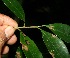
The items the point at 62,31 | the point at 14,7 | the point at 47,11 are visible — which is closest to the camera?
the point at 14,7

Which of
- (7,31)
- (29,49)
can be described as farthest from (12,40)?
(29,49)

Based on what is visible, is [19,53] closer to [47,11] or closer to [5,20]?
[5,20]

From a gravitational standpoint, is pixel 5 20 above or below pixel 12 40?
above

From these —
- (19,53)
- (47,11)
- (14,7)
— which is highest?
(14,7)

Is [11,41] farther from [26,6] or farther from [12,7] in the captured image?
[26,6]

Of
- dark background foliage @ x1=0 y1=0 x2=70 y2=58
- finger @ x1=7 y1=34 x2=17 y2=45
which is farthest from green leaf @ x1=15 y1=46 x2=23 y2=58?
dark background foliage @ x1=0 y1=0 x2=70 y2=58

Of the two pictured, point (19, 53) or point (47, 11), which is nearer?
point (19, 53)

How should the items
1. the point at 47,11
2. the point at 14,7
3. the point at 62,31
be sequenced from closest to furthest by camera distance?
the point at 14,7 → the point at 62,31 → the point at 47,11
